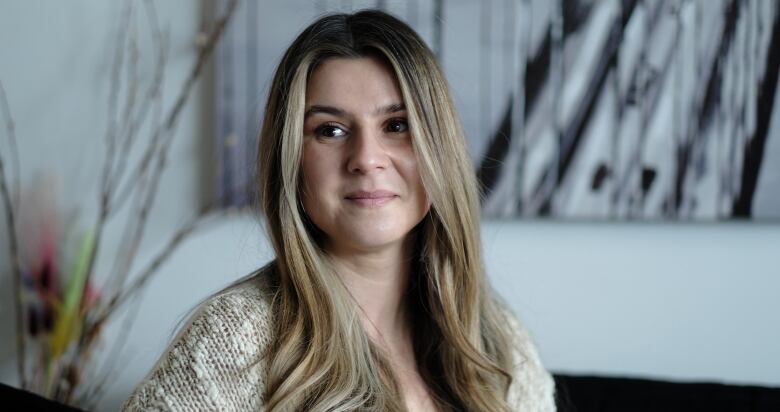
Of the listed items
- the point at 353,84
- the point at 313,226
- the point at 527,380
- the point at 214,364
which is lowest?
the point at 527,380

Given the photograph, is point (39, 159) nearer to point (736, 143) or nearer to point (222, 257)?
point (222, 257)

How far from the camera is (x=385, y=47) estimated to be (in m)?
1.12

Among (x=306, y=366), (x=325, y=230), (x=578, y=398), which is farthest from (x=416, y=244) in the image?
(x=578, y=398)

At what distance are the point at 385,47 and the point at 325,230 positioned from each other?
0.94 ft

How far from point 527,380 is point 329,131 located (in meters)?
0.60

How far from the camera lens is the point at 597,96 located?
1851 mm

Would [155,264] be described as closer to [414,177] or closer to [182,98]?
[182,98]

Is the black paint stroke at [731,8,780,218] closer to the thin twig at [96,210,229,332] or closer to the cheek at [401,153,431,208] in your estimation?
the cheek at [401,153,431,208]

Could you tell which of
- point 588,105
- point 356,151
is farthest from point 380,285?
point 588,105

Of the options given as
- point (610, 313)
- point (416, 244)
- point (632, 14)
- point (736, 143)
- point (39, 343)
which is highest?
point (632, 14)

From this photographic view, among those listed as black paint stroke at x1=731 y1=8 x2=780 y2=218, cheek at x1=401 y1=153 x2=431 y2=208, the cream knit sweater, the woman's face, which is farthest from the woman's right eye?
black paint stroke at x1=731 y1=8 x2=780 y2=218

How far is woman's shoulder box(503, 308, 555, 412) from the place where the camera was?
53.2 inches

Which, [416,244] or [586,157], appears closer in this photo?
[416,244]

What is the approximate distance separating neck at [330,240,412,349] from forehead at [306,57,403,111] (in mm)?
244
